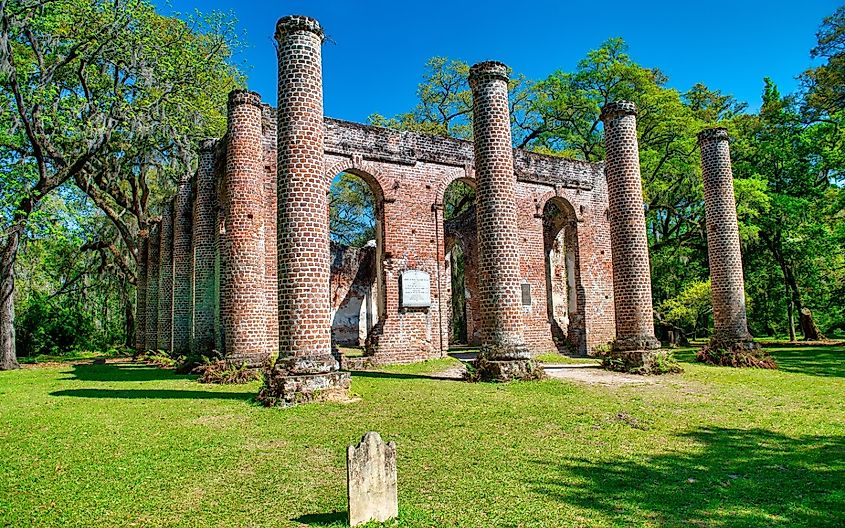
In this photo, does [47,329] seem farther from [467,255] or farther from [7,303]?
[467,255]

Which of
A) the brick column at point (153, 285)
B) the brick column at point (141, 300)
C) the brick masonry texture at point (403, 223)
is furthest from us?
the brick column at point (141, 300)

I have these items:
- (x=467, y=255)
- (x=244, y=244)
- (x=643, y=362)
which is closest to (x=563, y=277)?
(x=467, y=255)

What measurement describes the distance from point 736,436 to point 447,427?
12.6 feet

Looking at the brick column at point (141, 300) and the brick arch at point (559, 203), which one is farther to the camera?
the brick column at point (141, 300)

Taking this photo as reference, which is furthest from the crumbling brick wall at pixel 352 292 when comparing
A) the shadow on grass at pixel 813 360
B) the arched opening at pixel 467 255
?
the shadow on grass at pixel 813 360

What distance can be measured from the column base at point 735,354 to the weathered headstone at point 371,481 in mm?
13573

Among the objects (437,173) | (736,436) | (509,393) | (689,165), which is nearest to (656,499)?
(736,436)

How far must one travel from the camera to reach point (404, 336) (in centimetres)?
1731

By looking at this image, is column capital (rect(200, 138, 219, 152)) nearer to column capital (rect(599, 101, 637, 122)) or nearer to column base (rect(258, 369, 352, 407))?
column base (rect(258, 369, 352, 407))

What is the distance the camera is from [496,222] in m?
13.3

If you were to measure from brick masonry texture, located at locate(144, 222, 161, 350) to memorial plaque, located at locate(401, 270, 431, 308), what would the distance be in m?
12.0

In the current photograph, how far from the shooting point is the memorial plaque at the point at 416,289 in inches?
688

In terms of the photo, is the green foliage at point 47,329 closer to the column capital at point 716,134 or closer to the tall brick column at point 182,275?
the tall brick column at point 182,275

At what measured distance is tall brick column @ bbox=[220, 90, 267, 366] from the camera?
13797mm
